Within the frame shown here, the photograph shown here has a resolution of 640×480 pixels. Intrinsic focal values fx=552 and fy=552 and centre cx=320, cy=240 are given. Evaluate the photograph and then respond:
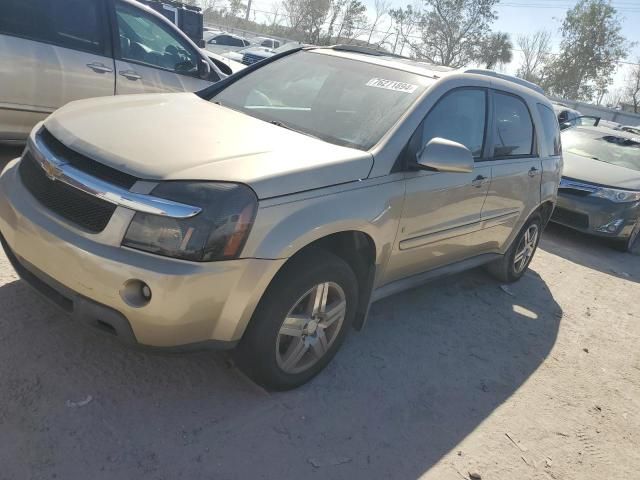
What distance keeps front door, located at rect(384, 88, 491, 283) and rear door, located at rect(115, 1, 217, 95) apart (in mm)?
3227

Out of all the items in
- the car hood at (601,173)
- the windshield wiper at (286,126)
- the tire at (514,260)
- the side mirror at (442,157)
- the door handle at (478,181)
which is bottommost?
the tire at (514,260)

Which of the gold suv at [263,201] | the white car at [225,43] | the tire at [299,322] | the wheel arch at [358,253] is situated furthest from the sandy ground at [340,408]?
the white car at [225,43]

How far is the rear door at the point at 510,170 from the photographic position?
403 cm

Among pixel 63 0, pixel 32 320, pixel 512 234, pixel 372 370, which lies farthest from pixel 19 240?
pixel 512 234

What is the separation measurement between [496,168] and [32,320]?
3.15 metres

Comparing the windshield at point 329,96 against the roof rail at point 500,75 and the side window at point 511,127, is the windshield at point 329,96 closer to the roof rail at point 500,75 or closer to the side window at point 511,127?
the roof rail at point 500,75

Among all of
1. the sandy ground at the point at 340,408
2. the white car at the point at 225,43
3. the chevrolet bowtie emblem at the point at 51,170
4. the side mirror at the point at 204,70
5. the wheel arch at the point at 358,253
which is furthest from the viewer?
the white car at the point at 225,43

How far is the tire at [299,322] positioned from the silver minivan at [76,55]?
3.50 meters

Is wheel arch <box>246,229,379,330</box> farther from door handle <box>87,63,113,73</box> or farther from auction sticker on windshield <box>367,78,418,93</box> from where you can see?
door handle <box>87,63,113,73</box>

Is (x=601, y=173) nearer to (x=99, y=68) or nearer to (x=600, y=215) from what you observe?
(x=600, y=215)

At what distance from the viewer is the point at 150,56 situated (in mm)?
5570

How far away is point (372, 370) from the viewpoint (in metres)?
3.30

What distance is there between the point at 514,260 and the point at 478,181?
A: 5.20 ft

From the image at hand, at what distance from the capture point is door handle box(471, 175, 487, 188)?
3711mm
